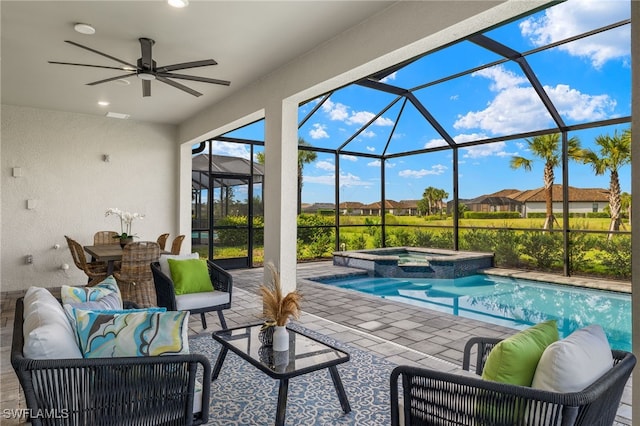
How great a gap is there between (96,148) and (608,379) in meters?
7.89

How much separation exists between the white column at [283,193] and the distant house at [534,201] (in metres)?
6.37

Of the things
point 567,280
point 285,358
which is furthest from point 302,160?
point 285,358

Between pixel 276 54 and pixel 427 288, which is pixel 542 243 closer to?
pixel 427 288

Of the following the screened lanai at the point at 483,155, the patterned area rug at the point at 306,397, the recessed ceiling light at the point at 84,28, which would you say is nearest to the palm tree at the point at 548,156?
the screened lanai at the point at 483,155

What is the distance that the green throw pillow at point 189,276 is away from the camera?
3883 mm

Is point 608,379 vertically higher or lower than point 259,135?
lower

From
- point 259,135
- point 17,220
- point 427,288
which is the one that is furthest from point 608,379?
point 259,135

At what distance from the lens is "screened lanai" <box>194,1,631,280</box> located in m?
7.37

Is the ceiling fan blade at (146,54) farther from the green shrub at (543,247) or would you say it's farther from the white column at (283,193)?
the green shrub at (543,247)

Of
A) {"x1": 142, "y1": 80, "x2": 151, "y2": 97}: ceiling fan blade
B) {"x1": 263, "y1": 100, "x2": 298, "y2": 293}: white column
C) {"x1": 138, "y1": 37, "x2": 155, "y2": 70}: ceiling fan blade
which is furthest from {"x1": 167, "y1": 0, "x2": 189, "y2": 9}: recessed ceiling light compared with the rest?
{"x1": 263, "y1": 100, "x2": 298, "y2": 293}: white column

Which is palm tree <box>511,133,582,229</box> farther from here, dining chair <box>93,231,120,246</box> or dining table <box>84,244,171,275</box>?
dining chair <box>93,231,120,246</box>

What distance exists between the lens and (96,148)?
705 centimetres

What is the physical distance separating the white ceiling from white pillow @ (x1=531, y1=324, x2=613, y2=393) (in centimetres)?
293

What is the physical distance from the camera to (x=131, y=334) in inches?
69.9
